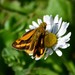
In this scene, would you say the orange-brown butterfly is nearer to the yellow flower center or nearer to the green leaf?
the yellow flower center

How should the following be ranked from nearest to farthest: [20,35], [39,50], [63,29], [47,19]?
1. [39,50]
2. [63,29]
3. [47,19]
4. [20,35]

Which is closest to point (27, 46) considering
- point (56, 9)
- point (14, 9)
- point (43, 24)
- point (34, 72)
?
point (43, 24)

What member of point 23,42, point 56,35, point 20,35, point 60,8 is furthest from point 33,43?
point 60,8

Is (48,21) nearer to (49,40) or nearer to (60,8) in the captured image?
(49,40)

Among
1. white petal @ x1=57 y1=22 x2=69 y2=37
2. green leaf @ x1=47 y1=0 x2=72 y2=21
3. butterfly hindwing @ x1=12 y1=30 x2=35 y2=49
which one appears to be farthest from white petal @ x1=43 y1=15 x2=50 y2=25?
green leaf @ x1=47 y1=0 x2=72 y2=21

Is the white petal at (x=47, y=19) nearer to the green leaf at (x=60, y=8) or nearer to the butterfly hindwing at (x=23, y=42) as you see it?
the butterfly hindwing at (x=23, y=42)

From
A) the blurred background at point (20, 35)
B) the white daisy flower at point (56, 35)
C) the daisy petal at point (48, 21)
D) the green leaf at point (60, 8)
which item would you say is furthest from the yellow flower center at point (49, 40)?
the green leaf at point (60, 8)

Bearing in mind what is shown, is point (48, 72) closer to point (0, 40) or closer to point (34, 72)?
point (34, 72)
